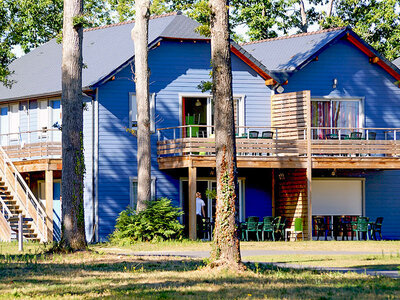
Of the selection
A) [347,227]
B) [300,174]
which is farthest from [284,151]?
[347,227]

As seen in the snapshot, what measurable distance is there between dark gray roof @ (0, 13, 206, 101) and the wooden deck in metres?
3.68

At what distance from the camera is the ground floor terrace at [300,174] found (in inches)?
1128

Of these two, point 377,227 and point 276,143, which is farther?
point 377,227

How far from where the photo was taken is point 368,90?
→ 109 ft

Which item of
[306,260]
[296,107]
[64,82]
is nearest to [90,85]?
[296,107]

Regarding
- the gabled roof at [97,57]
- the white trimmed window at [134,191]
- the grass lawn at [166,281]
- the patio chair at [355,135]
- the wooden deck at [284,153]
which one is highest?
the gabled roof at [97,57]

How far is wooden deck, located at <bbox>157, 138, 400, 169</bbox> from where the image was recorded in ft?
92.3

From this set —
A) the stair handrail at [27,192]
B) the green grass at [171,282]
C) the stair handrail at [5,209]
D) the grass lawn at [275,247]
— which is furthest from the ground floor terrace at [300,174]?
the green grass at [171,282]

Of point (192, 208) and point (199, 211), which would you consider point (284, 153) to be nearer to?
point (199, 211)

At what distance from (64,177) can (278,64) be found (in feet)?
53.6

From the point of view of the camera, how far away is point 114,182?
29.8 metres

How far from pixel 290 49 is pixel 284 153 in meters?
6.56

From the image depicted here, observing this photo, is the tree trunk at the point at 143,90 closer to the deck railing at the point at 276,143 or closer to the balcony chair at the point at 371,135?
the deck railing at the point at 276,143

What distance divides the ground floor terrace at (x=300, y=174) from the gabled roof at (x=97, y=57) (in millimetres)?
3099
